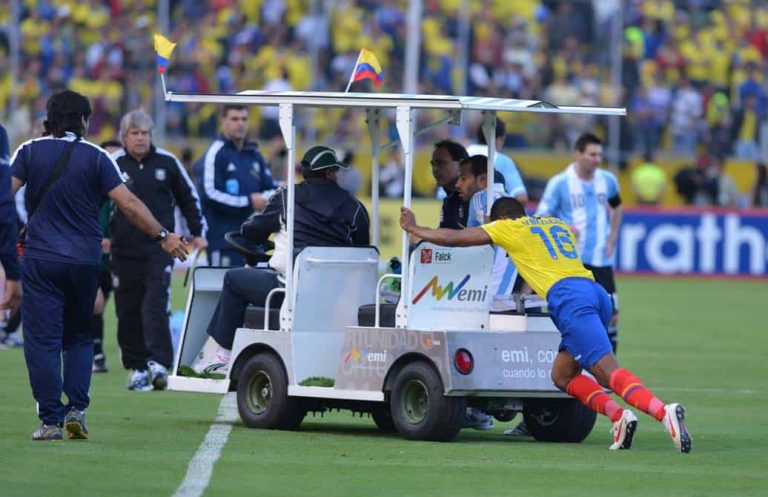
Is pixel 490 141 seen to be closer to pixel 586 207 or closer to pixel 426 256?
pixel 426 256

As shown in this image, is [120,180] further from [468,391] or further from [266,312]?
[468,391]

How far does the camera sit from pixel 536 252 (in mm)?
10195

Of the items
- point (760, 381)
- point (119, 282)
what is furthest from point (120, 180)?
point (760, 381)

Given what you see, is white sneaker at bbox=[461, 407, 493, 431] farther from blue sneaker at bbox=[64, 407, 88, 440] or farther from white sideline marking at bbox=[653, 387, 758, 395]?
white sideline marking at bbox=[653, 387, 758, 395]

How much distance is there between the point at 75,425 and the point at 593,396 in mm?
3001

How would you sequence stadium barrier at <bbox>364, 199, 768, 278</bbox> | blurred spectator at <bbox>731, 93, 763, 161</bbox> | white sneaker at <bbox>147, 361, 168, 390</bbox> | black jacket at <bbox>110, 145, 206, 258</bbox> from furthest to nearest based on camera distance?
1. blurred spectator at <bbox>731, 93, 763, 161</bbox>
2. stadium barrier at <bbox>364, 199, 768, 278</bbox>
3. black jacket at <bbox>110, 145, 206, 258</bbox>
4. white sneaker at <bbox>147, 361, 168, 390</bbox>

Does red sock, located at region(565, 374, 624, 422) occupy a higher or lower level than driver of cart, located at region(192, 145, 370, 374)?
lower

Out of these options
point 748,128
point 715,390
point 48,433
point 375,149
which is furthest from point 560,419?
point 748,128

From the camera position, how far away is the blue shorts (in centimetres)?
998

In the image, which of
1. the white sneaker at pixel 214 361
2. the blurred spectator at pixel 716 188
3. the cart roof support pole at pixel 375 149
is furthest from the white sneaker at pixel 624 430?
the blurred spectator at pixel 716 188

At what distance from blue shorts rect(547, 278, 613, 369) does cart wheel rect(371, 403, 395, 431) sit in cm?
150

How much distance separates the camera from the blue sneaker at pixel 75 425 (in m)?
10.0

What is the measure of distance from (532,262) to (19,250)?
2.99m

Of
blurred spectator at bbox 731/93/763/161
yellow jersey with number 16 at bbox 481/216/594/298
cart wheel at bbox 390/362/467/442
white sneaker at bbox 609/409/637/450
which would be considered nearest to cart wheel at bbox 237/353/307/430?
cart wheel at bbox 390/362/467/442
